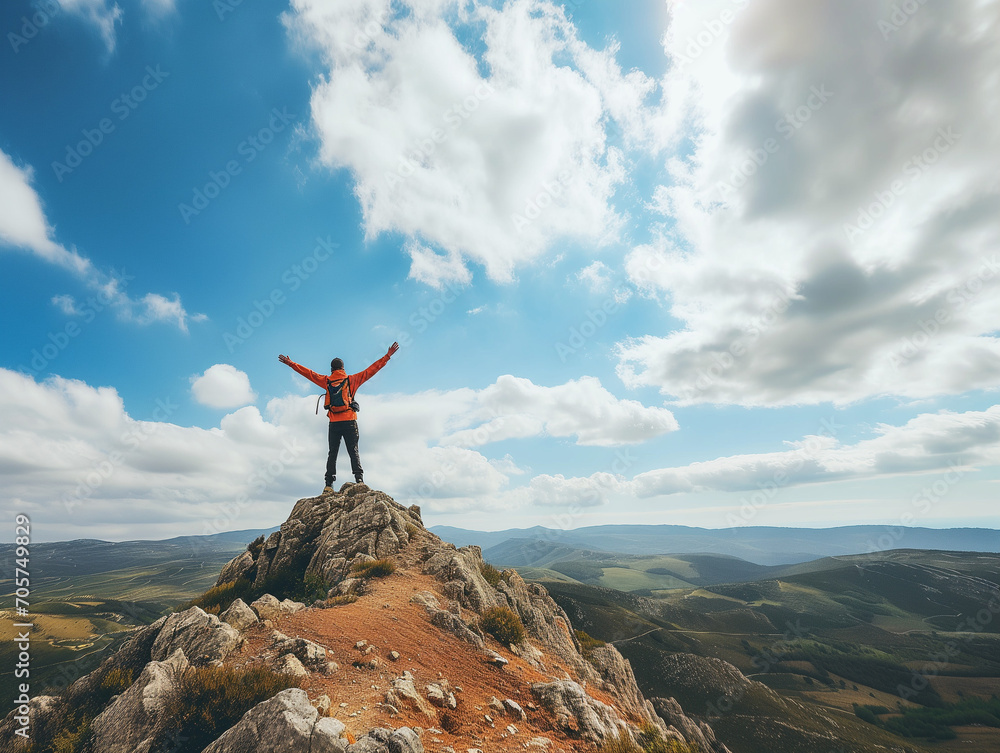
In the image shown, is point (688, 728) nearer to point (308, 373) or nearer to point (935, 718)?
point (308, 373)

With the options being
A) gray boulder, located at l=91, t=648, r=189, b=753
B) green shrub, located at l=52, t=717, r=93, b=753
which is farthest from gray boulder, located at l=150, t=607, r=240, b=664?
green shrub, located at l=52, t=717, r=93, b=753

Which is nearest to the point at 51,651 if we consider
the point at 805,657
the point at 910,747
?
the point at 910,747

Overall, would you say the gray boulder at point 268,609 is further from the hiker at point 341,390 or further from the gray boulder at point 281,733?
the hiker at point 341,390

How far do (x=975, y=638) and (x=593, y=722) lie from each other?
302529 mm

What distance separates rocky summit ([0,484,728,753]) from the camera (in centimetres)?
776

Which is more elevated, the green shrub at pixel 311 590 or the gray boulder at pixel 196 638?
the gray boulder at pixel 196 638

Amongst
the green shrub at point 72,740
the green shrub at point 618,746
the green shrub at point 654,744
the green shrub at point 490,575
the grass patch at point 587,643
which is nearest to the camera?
the green shrub at point 72,740

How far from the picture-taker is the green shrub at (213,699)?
26.4 feet

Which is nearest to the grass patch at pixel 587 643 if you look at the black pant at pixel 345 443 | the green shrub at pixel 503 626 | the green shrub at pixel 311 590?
the green shrub at pixel 503 626

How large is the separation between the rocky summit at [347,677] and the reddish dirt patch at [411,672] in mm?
47

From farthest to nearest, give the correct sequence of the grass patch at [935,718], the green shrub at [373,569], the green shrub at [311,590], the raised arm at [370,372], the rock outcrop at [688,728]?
the grass patch at [935,718]
the rock outcrop at [688,728]
the raised arm at [370,372]
the green shrub at [373,569]
the green shrub at [311,590]

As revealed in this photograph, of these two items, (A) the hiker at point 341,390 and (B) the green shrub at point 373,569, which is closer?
(B) the green shrub at point 373,569

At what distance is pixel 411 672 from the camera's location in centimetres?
1131

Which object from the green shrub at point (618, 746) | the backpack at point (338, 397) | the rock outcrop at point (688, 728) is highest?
the backpack at point (338, 397)
